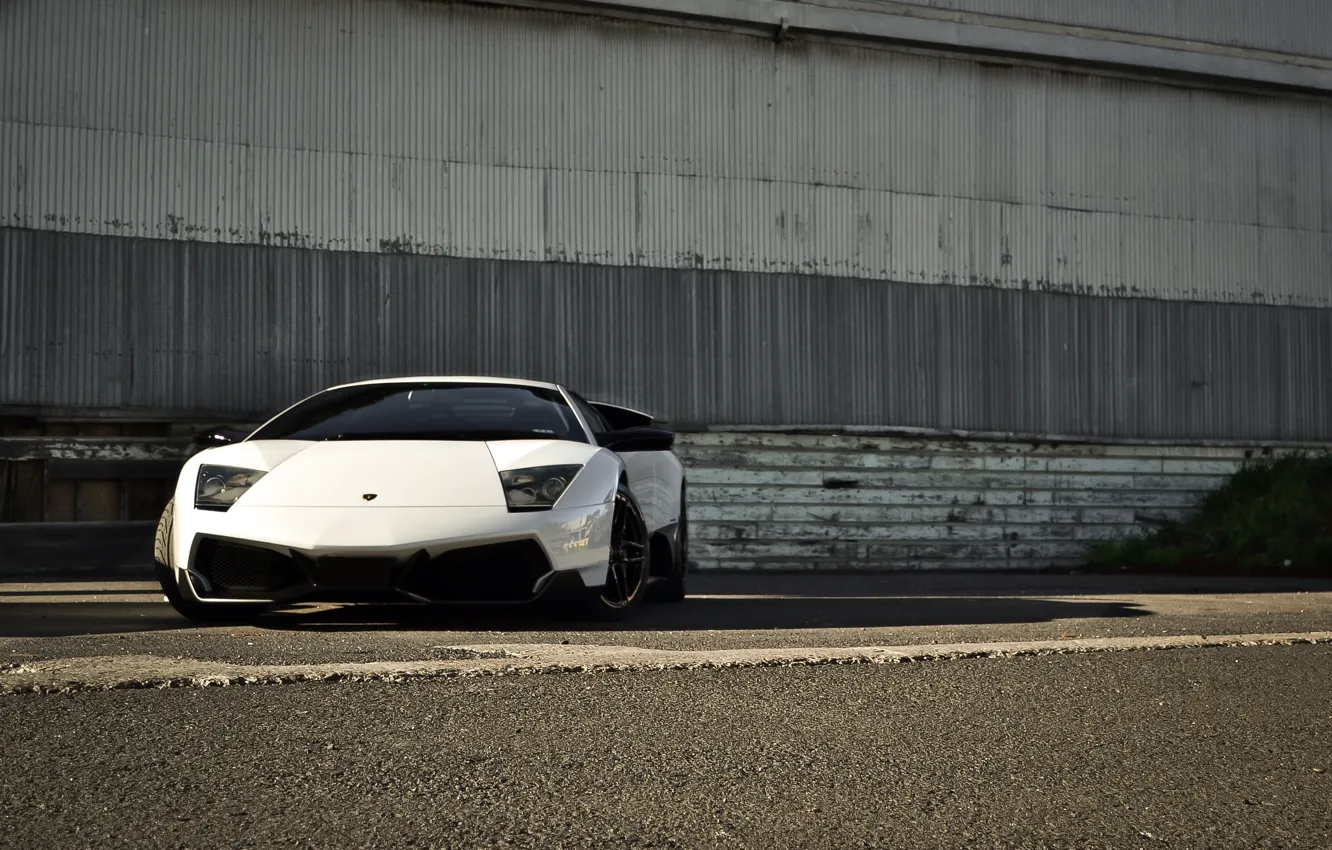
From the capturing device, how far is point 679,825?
3.22 meters

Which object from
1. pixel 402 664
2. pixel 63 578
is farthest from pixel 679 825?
pixel 63 578

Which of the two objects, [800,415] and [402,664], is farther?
[800,415]

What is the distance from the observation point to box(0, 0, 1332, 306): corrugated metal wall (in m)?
15.8

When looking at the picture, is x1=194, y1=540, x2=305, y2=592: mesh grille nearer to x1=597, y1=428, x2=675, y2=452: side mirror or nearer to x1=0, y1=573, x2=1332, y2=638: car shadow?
x1=0, y1=573, x2=1332, y2=638: car shadow

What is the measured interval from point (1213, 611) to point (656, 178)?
971cm

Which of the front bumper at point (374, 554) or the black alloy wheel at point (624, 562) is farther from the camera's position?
the black alloy wheel at point (624, 562)

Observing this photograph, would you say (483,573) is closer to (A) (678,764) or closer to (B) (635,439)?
(B) (635,439)

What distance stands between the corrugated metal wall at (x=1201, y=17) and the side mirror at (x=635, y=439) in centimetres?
1141

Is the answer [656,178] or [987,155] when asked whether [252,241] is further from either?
[987,155]

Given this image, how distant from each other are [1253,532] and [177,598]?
14144mm

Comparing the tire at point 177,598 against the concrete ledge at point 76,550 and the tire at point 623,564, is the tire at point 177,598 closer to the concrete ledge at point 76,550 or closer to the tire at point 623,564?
the tire at point 623,564

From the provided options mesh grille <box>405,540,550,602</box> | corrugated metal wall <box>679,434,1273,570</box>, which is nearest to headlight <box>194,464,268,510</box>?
mesh grille <box>405,540,550,602</box>

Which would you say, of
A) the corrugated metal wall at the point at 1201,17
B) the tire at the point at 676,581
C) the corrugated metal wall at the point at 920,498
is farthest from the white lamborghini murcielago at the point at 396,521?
the corrugated metal wall at the point at 1201,17

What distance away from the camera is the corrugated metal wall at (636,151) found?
15.8 meters
